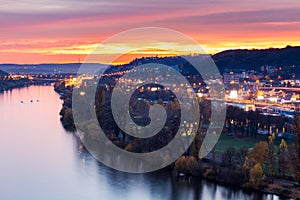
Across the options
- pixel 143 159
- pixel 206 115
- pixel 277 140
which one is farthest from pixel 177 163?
pixel 206 115

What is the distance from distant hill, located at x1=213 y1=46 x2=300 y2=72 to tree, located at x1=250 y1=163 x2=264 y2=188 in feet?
58.4

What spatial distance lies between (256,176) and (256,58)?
780 inches

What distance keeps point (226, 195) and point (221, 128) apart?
125 inches

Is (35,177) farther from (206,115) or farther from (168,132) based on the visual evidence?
(206,115)

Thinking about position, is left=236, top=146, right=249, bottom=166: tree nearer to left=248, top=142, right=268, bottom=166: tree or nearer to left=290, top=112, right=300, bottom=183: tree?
left=248, top=142, right=268, bottom=166: tree

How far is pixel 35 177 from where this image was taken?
19.7 ft

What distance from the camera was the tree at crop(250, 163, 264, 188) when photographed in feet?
17.8

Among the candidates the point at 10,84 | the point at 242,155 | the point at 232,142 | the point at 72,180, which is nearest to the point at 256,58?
the point at 10,84

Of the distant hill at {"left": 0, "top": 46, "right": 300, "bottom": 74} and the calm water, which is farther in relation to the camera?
the distant hill at {"left": 0, "top": 46, "right": 300, "bottom": 74}

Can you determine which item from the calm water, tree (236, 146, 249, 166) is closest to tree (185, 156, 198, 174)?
the calm water

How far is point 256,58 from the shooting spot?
24.6 meters

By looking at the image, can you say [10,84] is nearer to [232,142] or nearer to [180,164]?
[232,142]

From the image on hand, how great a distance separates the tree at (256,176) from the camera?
543cm

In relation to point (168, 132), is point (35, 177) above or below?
below
